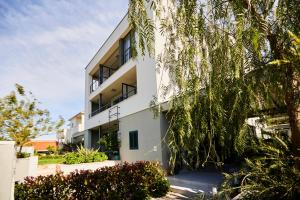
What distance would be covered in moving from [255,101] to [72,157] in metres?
18.0

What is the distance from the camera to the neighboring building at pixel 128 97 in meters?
Result: 13.5

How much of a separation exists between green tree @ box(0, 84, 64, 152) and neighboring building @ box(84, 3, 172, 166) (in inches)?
198

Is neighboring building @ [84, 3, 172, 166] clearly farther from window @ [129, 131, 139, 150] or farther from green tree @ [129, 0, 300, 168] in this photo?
green tree @ [129, 0, 300, 168]

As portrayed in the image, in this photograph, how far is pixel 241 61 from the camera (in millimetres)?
4234

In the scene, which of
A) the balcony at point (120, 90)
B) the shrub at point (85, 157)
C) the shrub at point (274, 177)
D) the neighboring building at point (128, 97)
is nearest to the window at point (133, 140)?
the neighboring building at point (128, 97)

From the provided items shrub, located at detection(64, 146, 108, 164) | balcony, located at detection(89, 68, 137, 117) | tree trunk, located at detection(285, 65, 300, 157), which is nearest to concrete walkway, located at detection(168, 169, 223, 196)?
tree trunk, located at detection(285, 65, 300, 157)

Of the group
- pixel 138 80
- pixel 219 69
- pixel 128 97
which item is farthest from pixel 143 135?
pixel 219 69

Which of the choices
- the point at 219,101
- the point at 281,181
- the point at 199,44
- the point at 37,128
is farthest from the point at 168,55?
the point at 37,128

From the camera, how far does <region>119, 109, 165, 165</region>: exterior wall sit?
44.2 feet

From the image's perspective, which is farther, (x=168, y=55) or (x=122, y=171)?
(x=122, y=171)

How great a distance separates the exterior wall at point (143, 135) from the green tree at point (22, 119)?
16.0 ft

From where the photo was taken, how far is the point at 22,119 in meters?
14.4

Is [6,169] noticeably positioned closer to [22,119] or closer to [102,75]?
[22,119]

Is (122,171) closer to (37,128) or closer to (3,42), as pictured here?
(3,42)
